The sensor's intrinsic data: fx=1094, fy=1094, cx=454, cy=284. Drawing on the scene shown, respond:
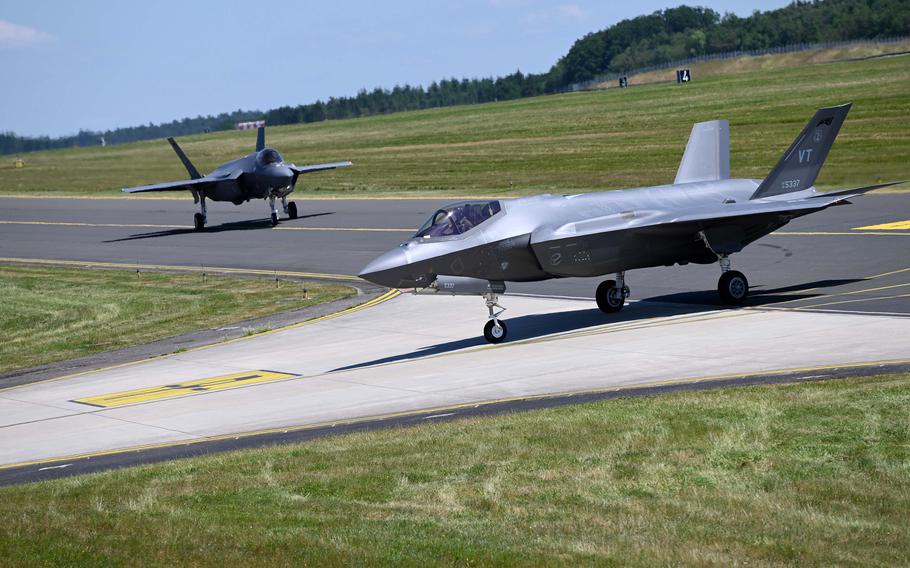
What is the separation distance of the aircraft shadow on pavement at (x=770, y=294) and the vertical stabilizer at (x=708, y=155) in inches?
106

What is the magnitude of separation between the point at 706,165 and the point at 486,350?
7.76m

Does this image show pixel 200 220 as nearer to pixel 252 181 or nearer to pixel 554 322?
pixel 252 181

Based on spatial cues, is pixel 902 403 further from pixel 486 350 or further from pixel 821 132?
pixel 821 132

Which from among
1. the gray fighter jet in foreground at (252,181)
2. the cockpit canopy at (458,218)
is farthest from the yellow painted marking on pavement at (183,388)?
the gray fighter jet in foreground at (252,181)

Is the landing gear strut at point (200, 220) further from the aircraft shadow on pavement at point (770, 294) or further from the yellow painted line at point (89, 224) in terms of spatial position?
the aircraft shadow on pavement at point (770, 294)

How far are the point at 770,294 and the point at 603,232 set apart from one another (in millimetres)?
5077

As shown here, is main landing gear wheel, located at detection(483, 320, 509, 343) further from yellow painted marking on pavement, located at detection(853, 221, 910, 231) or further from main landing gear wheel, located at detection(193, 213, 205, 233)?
main landing gear wheel, located at detection(193, 213, 205, 233)

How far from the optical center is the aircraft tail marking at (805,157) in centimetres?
2417

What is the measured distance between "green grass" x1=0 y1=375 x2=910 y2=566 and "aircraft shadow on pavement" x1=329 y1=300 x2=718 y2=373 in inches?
271

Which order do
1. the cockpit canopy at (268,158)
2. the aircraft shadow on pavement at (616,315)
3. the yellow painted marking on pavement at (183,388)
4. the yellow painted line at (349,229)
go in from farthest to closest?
the cockpit canopy at (268,158)
the yellow painted line at (349,229)
the aircraft shadow on pavement at (616,315)
the yellow painted marking on pavement at (183,388)

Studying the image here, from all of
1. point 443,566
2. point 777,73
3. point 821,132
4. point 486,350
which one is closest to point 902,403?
point 443,566

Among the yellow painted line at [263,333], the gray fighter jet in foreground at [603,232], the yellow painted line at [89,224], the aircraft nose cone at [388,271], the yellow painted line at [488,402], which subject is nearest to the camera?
the yellow painted line at [488,402]

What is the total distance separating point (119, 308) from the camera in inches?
1246

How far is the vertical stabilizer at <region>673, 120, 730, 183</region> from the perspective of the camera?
25484 mm
